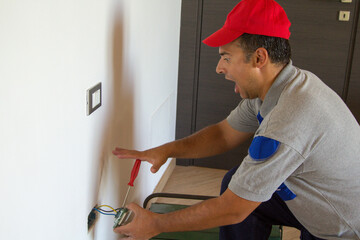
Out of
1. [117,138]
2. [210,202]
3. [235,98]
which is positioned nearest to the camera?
[210,202]

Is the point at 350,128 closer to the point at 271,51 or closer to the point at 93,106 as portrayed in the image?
the point at 271,51

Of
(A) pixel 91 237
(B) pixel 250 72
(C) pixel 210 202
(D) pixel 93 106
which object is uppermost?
(B) pixel 250 72

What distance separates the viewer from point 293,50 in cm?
275

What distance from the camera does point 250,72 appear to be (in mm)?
1417

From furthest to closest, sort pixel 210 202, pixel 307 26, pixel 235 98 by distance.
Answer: pixel 235 98 → pixel 307 26 → pixel 210 202

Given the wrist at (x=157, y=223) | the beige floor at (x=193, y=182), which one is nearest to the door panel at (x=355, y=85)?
the beige floor at (x=193, y=182)

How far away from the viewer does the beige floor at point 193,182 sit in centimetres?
269

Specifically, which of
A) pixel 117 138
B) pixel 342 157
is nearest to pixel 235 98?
pixel 117 138

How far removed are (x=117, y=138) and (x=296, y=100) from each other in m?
0.65

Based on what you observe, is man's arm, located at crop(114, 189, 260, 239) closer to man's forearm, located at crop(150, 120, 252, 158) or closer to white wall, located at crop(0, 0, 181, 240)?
white wall, located at crop(0, 0, 181, 240)

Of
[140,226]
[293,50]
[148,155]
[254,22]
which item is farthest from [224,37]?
[293,50]

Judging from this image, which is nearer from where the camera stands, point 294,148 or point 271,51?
point 294,148

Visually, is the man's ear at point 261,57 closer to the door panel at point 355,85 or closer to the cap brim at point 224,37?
the cap brim at point 224,37

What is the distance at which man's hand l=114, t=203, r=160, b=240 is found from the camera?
4.40 ft
